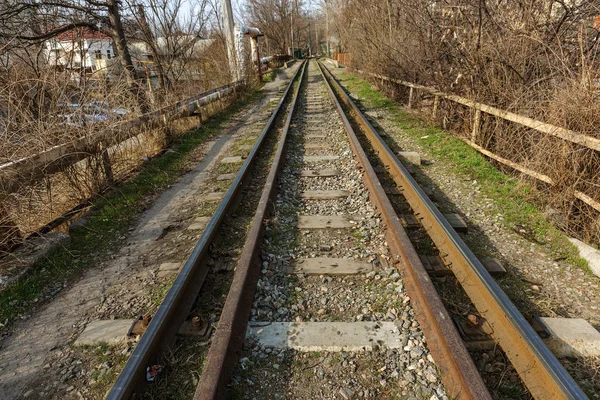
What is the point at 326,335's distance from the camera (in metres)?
2.27

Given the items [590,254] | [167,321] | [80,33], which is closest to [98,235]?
[167,321]

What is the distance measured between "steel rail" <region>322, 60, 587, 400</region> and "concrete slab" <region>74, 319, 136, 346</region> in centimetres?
238

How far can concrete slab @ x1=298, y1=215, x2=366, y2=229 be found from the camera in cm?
364

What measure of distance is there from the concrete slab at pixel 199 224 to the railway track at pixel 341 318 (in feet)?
1.11

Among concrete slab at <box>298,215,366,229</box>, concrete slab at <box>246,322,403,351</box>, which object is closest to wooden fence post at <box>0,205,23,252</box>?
concrete slab at <box>246,322,403,351</box>

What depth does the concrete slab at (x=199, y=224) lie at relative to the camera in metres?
3.80

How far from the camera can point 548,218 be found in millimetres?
3750

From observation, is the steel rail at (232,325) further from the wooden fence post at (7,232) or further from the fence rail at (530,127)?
the fence rail at (530,127)

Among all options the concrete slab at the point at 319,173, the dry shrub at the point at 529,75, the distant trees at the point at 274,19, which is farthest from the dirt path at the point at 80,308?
the distant trees at the point at 274,19

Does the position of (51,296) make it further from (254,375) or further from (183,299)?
(254,375)

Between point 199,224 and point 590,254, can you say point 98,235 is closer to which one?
point 199,224

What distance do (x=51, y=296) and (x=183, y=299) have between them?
1.29m

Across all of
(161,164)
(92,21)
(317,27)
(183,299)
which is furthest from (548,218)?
(317,27)

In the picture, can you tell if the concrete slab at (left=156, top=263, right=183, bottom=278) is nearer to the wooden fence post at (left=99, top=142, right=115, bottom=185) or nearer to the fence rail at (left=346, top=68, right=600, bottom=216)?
the wooden fence post at (left=99, top=142, right=115, bottom=185)
